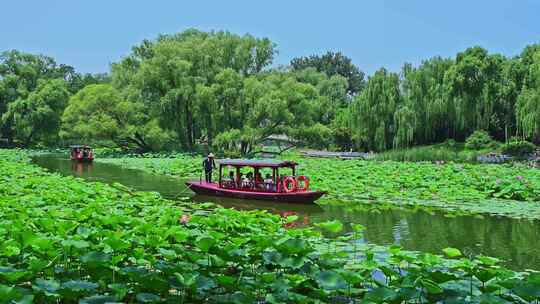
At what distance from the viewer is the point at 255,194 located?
42.8 feet

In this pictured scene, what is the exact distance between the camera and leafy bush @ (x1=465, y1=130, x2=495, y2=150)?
27.6 m

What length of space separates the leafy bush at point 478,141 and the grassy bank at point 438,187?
991 cm

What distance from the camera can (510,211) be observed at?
1096cm

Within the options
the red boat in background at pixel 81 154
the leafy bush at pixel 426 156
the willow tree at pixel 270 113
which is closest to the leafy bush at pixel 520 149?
the leafy bush at pixel 426 156

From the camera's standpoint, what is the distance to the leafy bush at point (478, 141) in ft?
90.6

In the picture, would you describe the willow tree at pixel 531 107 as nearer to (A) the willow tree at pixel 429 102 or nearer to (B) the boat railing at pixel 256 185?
(A) the willow tree at pixel 429 102

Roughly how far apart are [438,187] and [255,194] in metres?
4.91

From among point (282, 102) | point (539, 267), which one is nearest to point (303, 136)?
point (282, 102)

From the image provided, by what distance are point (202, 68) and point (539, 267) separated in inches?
1098

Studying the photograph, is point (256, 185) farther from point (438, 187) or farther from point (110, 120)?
point (110, 120)

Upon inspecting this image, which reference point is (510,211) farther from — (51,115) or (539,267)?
(51,115)

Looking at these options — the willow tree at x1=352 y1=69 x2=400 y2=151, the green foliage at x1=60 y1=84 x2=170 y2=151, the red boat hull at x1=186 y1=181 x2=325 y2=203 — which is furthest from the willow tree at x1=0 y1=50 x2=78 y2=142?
the red boat hull at x1=186 y1=181 x2=325 y2=203

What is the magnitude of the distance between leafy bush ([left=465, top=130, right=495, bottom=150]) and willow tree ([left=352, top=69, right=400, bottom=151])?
3.78 metres

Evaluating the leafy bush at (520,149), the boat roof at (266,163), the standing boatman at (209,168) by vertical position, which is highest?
the leafy bush at (520,149)
